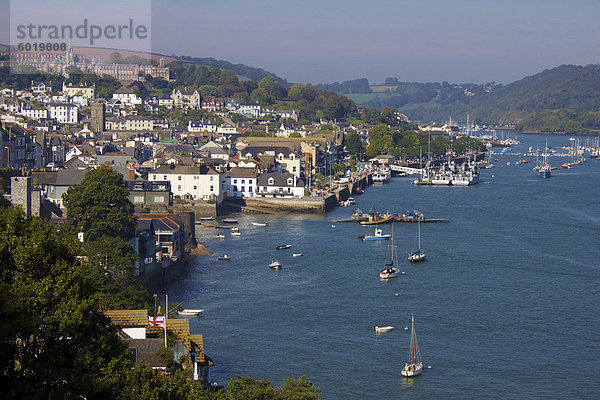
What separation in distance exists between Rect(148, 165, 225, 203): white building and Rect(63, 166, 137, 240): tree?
29.4 ft

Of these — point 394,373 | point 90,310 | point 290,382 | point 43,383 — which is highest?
point 90,310

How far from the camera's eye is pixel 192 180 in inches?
990

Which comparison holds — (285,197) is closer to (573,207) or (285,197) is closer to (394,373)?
(573,207)

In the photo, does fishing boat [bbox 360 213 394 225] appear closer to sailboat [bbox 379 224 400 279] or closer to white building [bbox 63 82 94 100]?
sailboat [bbox 379 224 400 279]

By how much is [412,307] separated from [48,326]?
28.7 ft

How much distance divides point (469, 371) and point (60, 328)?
20.4 feet

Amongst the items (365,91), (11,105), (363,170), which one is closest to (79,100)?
(11,105)

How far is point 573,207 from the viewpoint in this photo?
27.0 m

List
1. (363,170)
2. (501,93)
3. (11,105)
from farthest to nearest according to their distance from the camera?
(501,93) < (11,105) < (363,170)

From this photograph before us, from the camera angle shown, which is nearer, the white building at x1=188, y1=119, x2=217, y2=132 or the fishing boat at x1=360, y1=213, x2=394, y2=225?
the fishing boat at x1=360, y1=213, x2=394, y2=225

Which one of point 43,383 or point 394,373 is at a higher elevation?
point 43,383

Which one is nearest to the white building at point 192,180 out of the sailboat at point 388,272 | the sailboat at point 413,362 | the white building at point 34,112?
the sailboat at point 388,272

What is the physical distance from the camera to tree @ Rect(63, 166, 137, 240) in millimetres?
14203

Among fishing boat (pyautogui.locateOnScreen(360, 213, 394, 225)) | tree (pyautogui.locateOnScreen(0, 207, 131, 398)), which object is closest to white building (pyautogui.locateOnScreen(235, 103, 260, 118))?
fishing boat (pyautogui.locateOnScreen(360, 213, 394, 225))
